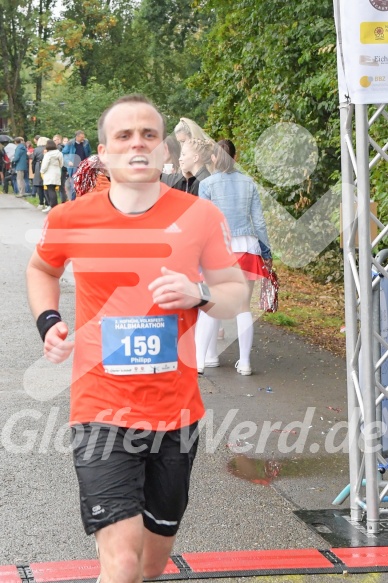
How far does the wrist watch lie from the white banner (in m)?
1.97

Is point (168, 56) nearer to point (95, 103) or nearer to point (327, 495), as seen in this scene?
point (95, 103)

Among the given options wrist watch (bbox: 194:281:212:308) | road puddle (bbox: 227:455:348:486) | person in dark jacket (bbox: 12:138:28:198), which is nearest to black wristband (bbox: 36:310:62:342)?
wrist watch (bbox: 194:281:212:308)

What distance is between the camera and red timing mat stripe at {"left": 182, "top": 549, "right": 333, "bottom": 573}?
4824 mm

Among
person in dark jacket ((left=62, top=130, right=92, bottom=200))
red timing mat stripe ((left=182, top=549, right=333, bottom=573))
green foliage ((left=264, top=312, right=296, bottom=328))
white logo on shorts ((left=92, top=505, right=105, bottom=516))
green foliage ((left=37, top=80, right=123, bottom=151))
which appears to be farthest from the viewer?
green foliage ((left=37, top=80, right=123, bottom=151))

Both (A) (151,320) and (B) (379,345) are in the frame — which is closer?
(A) (151,320)

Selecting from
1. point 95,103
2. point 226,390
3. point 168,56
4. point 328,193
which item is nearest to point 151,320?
point 226,390

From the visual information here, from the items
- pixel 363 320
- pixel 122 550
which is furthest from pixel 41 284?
pixel 363 320

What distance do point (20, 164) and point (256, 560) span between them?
27234 mm

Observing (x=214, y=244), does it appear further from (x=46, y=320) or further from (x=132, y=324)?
(x=46, y=320)

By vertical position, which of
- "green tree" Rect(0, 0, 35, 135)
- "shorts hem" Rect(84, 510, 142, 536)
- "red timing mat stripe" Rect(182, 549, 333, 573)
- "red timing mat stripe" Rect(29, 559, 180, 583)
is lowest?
"red timing mat stripe" Rect(182, 549, 333, 573)

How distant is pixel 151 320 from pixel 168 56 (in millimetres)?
50812

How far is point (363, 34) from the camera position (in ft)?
16.5

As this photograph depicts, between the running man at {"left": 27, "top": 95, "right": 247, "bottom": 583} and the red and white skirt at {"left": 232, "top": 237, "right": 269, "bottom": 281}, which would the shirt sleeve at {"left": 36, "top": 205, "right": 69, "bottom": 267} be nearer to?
the running man at {"left": 27, "top": 95, "right": 247, "bottom": 583}

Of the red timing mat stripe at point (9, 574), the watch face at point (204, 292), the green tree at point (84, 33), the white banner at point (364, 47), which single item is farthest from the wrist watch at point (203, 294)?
the green tree at point (84, 33)
